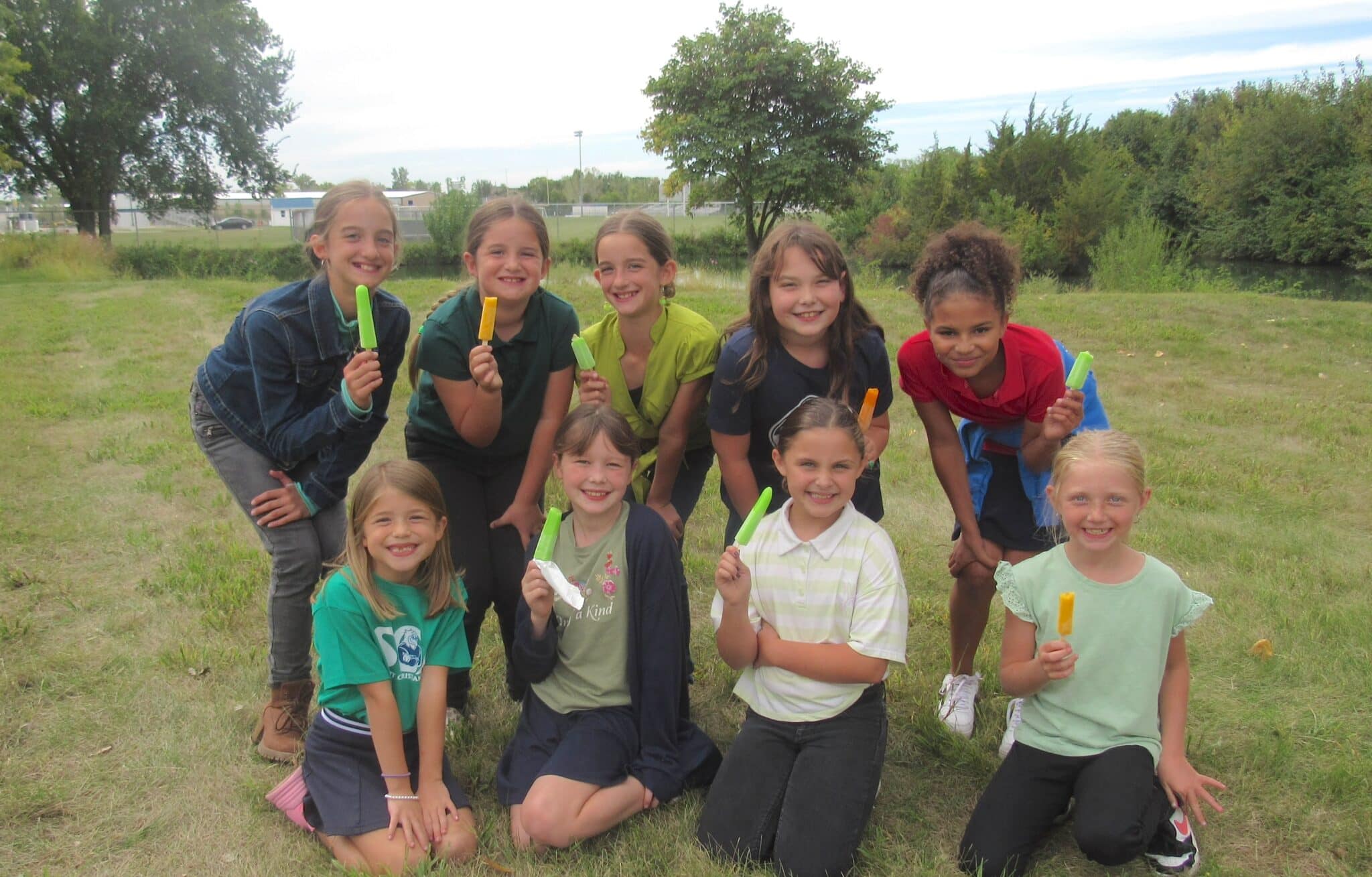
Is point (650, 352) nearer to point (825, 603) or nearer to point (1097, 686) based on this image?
point (825, 603)

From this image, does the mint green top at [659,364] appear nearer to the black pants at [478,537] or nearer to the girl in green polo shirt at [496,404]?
the girl in green polo shirt at [496,404]

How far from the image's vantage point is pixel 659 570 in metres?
2.76

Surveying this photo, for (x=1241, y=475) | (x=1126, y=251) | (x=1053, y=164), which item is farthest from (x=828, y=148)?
(x=1241, y=475)

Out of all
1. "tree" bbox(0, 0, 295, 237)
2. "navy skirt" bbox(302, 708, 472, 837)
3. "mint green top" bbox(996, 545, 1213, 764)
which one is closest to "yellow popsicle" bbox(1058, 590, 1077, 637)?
"mint green top" bbox(996, 545, 1213, 764)

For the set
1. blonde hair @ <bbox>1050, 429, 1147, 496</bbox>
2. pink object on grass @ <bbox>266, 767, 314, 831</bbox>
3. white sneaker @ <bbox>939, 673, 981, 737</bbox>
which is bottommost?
pink object on grass @ <bbox>266, 767, 314, 831</bbox>

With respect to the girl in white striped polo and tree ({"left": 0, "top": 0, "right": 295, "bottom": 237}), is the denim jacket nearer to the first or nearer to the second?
the girl in white striped polo

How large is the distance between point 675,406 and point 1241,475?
453 centimetres

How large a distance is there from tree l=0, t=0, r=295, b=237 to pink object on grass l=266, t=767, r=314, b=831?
3025cm

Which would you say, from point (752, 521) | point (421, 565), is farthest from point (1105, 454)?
point (421, 565)

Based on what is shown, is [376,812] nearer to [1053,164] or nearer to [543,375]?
[543,375]

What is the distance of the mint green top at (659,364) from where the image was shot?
326 centimetres

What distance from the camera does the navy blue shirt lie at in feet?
9.84

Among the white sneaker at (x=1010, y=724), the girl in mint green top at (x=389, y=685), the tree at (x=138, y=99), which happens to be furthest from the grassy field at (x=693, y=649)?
the tree at (x=138, y=99)

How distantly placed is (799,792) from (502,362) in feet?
5.52
